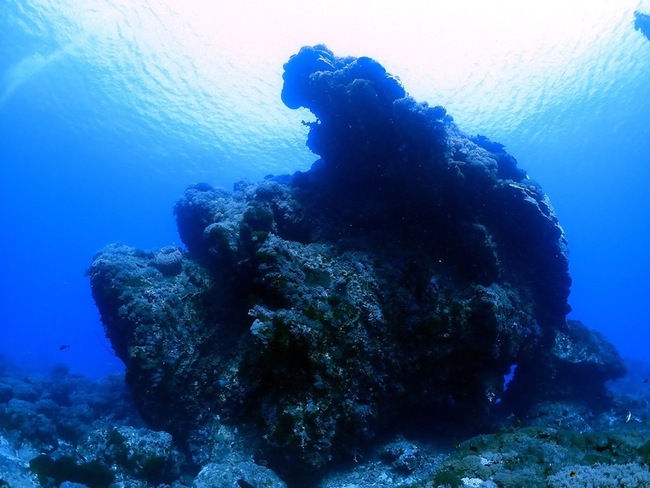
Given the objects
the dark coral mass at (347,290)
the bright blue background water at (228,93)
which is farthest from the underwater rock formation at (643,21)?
the dark coral mass at (347,290)

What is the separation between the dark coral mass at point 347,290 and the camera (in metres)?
8.62

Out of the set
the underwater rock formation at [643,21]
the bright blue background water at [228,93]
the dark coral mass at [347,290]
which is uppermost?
the bright blue background water at [228,93]

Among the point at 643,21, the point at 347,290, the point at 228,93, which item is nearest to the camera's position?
the point at 347,290

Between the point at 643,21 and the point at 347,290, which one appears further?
the point at 643,21

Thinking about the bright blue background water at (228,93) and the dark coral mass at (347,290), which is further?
the bright blue background water at (228,93)

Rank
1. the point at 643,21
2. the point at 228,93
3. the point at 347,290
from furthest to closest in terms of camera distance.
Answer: the point at 228,93, the point at 643,21, the point at 347,290

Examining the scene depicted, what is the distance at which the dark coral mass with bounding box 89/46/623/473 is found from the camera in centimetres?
862

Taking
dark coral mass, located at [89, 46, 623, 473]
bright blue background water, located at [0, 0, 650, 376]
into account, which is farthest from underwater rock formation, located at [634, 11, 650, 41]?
dark coral mass, located at [89, 46, 623, 473]

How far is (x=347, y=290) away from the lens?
9.77 meters

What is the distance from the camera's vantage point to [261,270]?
9.40 m

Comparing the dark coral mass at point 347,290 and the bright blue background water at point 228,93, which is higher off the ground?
the bright blue background water at point 228,93

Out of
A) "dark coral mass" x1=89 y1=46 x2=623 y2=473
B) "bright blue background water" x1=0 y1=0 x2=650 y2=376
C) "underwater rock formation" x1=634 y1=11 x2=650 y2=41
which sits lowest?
"dark coral mass" x1=89 y1=46 x2=623 y2=473

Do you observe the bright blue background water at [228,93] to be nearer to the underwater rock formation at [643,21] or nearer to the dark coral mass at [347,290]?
A: the underwater rock formation at [643,21]

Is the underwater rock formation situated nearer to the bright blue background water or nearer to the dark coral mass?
the bright blue background water
